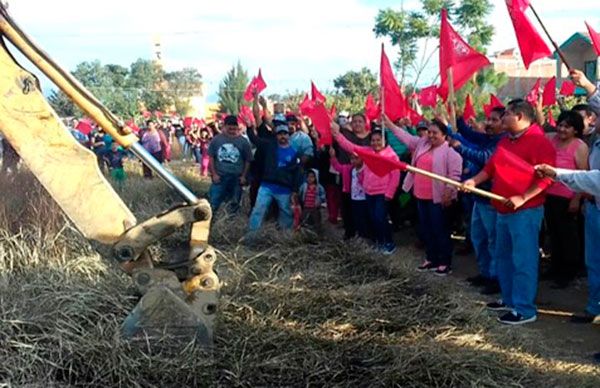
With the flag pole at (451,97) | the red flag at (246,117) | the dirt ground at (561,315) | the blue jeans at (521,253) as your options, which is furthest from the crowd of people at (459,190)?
the red flag at (246,117)

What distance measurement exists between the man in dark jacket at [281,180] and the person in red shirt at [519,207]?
11.8 feet

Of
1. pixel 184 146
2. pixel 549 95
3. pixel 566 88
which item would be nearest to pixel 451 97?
pixel 549 95

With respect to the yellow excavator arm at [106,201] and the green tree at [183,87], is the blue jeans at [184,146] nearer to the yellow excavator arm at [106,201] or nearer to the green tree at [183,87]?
the yellow excavator arm at [106,201]

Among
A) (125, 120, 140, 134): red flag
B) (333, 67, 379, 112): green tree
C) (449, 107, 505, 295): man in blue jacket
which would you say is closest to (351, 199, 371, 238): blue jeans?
(449, 107, 505, 295): man in blue jacket

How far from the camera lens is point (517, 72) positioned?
5256cm

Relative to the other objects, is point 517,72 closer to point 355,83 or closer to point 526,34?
point 355,83

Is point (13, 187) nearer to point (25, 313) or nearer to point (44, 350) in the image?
point (25, 313)

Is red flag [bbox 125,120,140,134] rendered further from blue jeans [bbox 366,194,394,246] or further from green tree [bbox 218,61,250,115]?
green tree [bbox 218,61,250,115]

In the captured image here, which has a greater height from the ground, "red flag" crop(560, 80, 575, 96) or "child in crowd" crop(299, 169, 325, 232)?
"red flag" crop(560, 80, 575, 96)

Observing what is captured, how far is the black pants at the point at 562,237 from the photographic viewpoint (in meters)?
7.43

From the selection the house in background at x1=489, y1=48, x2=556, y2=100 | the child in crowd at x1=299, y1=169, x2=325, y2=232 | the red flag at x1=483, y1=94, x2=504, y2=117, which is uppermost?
the house in background at x1=489, y1=48, x2=556, y2=100

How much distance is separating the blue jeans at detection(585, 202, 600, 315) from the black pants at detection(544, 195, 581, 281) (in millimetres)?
1004

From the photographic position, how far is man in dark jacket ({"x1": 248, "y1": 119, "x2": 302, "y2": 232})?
9531 millimetres

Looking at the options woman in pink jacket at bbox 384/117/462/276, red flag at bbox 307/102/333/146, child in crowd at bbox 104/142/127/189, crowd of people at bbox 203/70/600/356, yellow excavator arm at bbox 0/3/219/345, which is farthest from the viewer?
child in crowd at bbox 104/142/127/189
